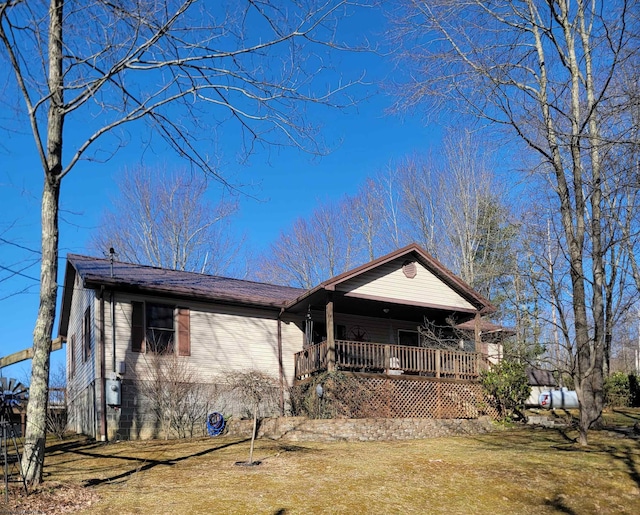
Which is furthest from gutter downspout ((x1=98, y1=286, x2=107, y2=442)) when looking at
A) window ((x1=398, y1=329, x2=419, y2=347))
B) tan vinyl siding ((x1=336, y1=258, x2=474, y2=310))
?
window ((x1=398, y1=329, x2=419, y2=347))

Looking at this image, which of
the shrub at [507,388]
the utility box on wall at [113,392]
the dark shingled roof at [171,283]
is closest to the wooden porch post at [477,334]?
the shrub at [507,388]

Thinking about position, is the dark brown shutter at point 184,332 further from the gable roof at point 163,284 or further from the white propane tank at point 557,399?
the white propane tank at point 557,399

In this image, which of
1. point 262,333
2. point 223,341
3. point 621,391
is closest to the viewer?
point 223,341

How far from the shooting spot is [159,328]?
16.2 meters

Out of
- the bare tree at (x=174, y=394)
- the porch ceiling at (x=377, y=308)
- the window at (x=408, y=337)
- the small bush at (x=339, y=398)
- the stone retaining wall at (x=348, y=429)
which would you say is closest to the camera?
the stone retaining wall at (x=348, y=429)

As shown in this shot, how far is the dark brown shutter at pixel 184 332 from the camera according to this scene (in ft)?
53.5

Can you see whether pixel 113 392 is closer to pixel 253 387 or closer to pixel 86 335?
pixel 86 335

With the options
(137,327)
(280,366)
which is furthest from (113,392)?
(280,366)

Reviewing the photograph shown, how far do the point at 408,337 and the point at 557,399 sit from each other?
18.0ft

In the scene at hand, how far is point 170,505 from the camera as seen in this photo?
8148 millimetres

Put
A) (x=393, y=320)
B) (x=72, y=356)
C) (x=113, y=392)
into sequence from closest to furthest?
(x=113, y=392)
(x=72, y=356)
(x=393, y=320)

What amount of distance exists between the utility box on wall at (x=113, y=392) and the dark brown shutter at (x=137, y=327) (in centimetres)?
107

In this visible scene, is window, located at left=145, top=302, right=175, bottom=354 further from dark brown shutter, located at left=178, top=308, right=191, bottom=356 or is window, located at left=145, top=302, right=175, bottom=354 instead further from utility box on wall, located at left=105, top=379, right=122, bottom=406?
utility box on wall, located at left=105, top=379, right=122, bottom=406

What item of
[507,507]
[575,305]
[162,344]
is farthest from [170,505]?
[575,305]
